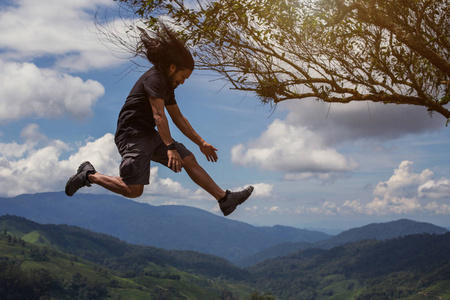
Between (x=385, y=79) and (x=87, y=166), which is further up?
(x=385, y=79)

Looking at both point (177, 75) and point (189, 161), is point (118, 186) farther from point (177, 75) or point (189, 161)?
point (177, 75)

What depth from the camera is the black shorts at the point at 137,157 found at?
470 centimetres

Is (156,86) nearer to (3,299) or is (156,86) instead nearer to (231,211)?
(231,211)

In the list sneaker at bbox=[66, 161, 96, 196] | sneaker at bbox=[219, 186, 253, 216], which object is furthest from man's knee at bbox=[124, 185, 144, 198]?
sneaker at bbox=[219, 186, 253, 216]

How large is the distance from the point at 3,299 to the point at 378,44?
A: 684ft

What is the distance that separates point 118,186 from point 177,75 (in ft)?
4.74

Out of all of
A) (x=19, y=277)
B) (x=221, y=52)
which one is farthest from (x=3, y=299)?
(x=221, y=52)

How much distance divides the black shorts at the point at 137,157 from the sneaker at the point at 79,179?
698 mm

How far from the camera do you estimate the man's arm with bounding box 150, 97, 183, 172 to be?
174 inches

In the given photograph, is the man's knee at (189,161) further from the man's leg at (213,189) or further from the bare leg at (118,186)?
the bare leg at (118,186)

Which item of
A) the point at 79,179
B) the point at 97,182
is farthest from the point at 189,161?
the point at 79,179

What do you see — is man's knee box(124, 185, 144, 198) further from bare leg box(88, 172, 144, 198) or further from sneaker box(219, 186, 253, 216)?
sneaker box(219, 186, 253, 216)

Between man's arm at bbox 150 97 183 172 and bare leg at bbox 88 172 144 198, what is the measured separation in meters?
0.63

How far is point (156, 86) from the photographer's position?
15.0 ft
